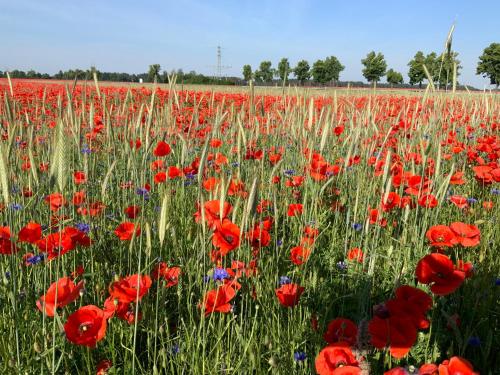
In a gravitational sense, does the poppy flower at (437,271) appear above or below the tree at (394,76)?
below

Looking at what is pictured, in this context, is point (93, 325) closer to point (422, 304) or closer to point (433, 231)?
point (422, 304)

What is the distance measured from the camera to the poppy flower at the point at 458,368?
0.63 m

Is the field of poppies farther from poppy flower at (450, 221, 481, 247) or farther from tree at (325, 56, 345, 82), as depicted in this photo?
tree at (325, 56, 345, 82)

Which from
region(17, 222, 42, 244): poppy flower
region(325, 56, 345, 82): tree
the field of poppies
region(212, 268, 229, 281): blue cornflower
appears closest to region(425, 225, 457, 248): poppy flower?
the field of poppies

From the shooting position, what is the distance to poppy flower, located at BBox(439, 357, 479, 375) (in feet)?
2.08

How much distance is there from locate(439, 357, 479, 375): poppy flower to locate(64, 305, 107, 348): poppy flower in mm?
698

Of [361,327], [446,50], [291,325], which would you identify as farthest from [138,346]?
[446,50]

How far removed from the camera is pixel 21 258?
1432mm

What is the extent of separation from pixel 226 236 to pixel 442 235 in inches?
29.7

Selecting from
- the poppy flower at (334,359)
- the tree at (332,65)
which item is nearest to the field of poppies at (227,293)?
the poppy flower at (334,359)

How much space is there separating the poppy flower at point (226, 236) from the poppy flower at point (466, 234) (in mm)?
738

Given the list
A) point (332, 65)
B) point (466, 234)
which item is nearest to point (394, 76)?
point (332, 65)

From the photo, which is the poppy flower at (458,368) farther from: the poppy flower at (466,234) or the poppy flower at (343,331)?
the poppy flower at (466,234)

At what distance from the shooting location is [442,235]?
1.34 meters
